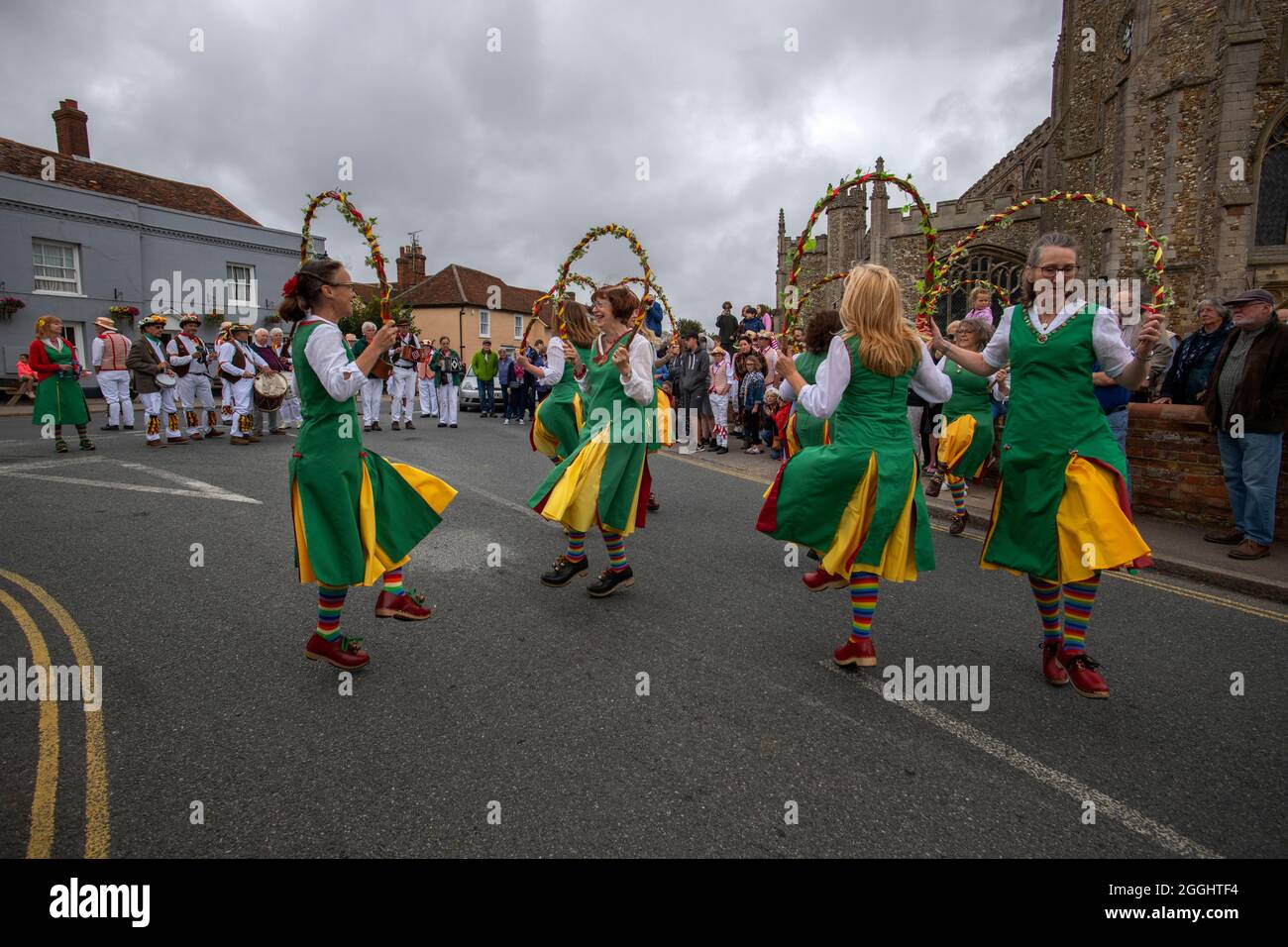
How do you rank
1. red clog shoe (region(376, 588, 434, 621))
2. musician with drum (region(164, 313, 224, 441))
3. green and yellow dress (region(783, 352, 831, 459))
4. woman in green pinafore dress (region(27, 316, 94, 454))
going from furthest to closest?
1. musician with drum (region(164, 313, 224, 441))
2. woman in green pinafore dress (region(27, 316, 94, 454))
3. green and yellow dress (region(783, 352, 831, 459))
4. red clog shoe (region(376, 588, 434, 621))

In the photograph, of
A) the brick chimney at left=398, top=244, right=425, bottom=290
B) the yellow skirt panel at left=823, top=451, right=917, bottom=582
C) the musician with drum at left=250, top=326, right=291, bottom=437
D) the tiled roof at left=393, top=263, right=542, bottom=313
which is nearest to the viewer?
the yellow skirt panel at left=823, top=451, right=917, bottom=582

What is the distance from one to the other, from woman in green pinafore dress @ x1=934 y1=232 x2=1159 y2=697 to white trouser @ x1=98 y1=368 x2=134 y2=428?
1466 centimetres

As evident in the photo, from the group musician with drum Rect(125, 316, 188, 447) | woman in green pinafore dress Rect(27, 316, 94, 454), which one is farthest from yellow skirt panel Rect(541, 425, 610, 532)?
musician with drum Rect(125, 316, 188, 447)

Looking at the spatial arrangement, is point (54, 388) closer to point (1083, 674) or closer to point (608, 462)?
point (608, 462)

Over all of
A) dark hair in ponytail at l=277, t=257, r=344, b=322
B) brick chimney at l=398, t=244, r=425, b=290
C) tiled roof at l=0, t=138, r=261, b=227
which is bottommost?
dark hair in ponytail at l=277, t=257, r=344, b=322

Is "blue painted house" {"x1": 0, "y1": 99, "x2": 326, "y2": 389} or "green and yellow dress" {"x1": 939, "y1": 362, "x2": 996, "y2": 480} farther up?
"blue painted house" {"x1": 0, "y1": 99, "x2": 326, "y2": 389}

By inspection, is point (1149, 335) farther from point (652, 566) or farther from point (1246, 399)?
point (1246, 399)

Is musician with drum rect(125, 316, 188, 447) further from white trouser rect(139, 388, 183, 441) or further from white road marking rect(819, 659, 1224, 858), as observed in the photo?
white road marking rect(819, 659, 1224, 858)

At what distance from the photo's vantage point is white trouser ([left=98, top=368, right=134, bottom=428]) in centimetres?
1291

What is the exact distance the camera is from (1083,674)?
11.5 feet

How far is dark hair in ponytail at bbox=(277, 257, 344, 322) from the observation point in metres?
3.48

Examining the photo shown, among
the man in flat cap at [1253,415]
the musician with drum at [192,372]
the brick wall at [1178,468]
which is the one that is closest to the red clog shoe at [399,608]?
the man in flat cap at [1253,415]

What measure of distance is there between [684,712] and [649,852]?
958mm

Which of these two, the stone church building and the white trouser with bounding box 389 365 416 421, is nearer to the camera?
the white trouser with bounding box 389 365 416 421
